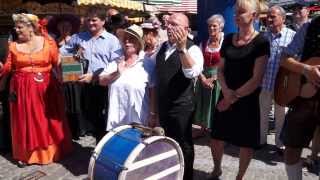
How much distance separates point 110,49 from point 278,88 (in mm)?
2081

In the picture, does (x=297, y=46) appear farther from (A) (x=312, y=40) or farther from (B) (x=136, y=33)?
(B) (x=136, y=33)

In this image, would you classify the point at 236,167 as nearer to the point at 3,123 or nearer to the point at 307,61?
the point at 307,61

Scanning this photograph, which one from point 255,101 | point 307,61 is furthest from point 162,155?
point 307,61

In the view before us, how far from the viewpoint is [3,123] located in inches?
209

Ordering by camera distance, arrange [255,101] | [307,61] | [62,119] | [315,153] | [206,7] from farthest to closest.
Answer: [206,7] < [62,119] < [315,153] < [255,101] < [307,61]

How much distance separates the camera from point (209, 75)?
542 centimetres

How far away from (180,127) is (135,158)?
800 millimetres

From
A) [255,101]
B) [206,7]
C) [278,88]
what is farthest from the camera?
[206,7]

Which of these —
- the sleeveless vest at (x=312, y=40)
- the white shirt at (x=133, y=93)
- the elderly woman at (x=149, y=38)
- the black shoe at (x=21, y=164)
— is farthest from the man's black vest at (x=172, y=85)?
the black shoe at (x=21, y=164)

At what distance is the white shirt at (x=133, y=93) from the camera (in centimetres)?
374

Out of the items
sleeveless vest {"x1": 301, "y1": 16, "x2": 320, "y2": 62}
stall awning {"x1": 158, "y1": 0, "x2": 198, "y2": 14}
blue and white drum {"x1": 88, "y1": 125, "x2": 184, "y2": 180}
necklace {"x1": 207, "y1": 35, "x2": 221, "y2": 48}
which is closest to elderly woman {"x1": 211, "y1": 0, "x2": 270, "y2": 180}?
sleeveless vest {"x1": 301, "y1": 16, "x2": 320, "y2": 62}

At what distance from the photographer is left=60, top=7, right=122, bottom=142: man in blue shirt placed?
15.2 ft

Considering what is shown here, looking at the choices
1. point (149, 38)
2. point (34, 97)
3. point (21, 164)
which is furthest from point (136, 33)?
point (21, 164)

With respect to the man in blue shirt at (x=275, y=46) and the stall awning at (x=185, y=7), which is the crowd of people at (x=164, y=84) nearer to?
the man in blue shirt at (x=275, y=46)
